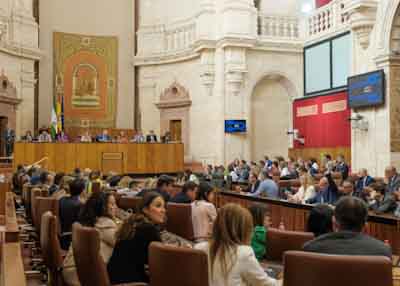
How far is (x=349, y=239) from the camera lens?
2602 millimetres

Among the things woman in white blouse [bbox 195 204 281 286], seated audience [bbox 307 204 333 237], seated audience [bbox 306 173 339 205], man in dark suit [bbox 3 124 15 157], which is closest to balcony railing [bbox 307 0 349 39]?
seated audience [bbox 306 173 339 205]

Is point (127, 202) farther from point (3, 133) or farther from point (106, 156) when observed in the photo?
point (3, 133)

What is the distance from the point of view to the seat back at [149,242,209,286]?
7.77 ft

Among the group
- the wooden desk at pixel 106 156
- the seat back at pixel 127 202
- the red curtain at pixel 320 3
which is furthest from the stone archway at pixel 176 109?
the seat back at pixel 127 202

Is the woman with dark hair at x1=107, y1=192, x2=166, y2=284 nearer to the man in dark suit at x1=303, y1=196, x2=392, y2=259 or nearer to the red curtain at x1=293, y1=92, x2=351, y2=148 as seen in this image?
the man in dark suit at x1=303, y1=196, x2=392, y2=259

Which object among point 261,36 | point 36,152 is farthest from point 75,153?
point 261,36

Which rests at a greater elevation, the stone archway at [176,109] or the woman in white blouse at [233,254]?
the stone archway at [176,109]

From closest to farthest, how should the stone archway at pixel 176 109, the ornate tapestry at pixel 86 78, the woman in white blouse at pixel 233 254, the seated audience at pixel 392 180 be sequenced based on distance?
the woman in white blouse at pixel 233 254 → the seated audience at pixel 392 180 → the stone archway at pixel 176 109 → the ornate tapestry at pixel 86 78

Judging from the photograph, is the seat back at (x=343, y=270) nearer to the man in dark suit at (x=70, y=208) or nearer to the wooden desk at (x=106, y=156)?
the man in dark suit at (x=70, y=208)

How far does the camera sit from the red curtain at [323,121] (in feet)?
48.0

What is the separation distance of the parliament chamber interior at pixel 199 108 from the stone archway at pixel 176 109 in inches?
2.3

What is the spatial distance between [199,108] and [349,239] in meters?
15.4

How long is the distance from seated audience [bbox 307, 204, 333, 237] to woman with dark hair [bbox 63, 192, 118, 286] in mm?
1377

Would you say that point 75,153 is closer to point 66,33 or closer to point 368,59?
point 66,33
